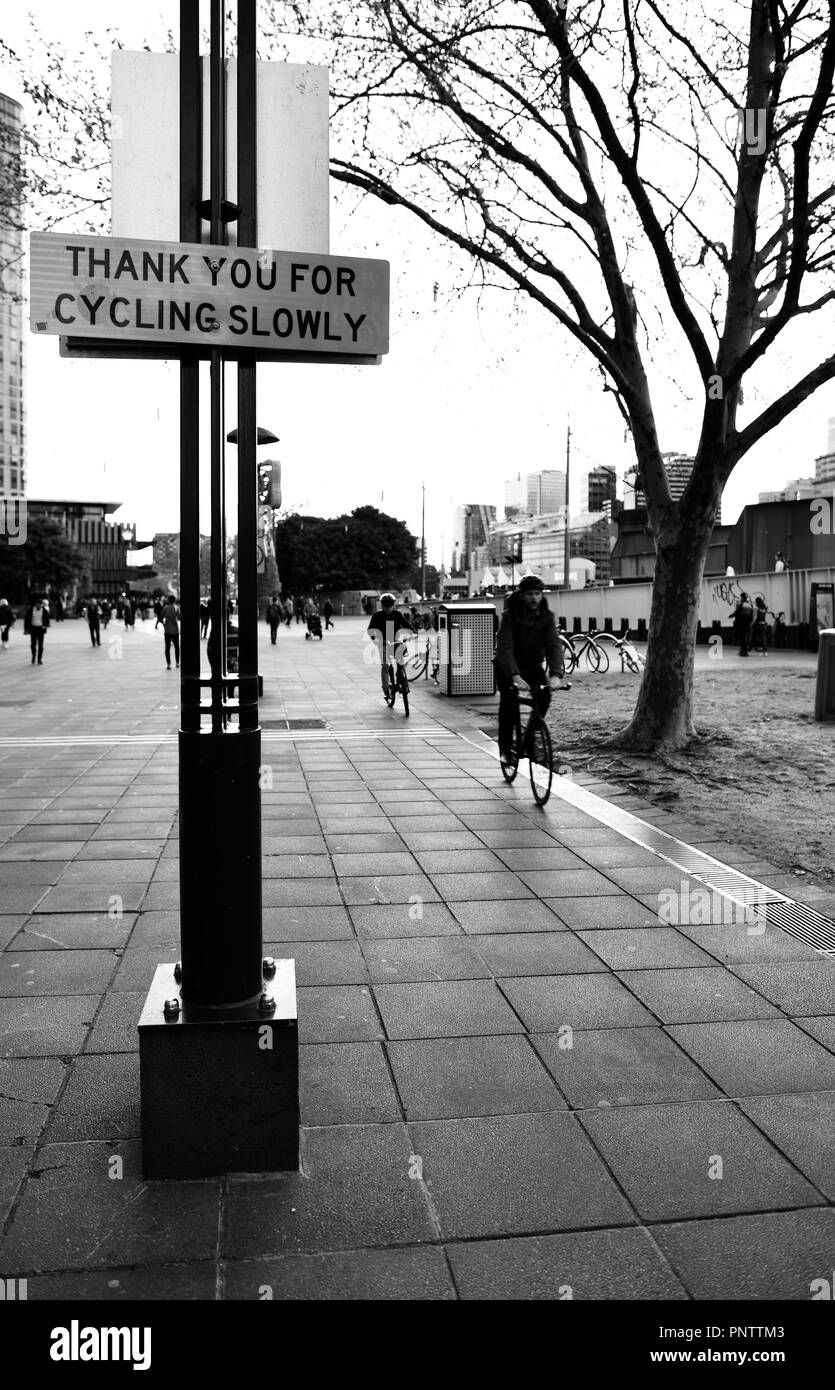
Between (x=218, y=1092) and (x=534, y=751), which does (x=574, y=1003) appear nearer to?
(x=218, y=1092)

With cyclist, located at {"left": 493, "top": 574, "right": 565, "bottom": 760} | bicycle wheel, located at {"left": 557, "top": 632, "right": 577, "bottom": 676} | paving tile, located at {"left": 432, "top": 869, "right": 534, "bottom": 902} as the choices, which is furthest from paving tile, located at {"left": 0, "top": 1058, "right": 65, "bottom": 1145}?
bicycle wheel, located at {"left": 557, "top": 632, "right": 577, "bottom": 676}

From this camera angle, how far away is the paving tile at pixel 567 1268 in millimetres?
2416

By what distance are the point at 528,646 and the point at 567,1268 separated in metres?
6.57

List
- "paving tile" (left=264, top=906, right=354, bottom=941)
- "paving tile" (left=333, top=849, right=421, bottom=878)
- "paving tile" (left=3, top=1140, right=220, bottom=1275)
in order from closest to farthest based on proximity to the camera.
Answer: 1. "paving tile" (left=3, top=1140, right=220, bottom=1275)
2. "paving tile" (left=264, top=906, right=354, bottom=941)
3. "paving tile" (left=333, top=849, right=421, bottom=878)

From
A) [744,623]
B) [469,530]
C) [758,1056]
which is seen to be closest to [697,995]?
[758,1056]

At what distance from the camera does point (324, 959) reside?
4.62m

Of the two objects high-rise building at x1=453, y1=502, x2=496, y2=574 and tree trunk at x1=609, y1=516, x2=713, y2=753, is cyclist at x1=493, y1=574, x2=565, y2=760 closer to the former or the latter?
tree trunk at x1=609, y1=516, x2=713, y2=753

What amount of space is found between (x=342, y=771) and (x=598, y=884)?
4352 millimetres

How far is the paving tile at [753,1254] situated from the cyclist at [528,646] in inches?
237

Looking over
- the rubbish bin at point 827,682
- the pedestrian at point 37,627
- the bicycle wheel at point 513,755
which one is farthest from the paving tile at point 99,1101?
the pedestrian at point 37,627

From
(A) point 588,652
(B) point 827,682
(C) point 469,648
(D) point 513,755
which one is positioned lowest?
(D) point 513,755

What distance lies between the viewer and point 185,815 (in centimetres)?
Answer: 293

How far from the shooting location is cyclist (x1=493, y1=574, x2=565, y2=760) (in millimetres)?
8664

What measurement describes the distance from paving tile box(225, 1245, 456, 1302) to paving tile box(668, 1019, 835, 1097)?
132cm
